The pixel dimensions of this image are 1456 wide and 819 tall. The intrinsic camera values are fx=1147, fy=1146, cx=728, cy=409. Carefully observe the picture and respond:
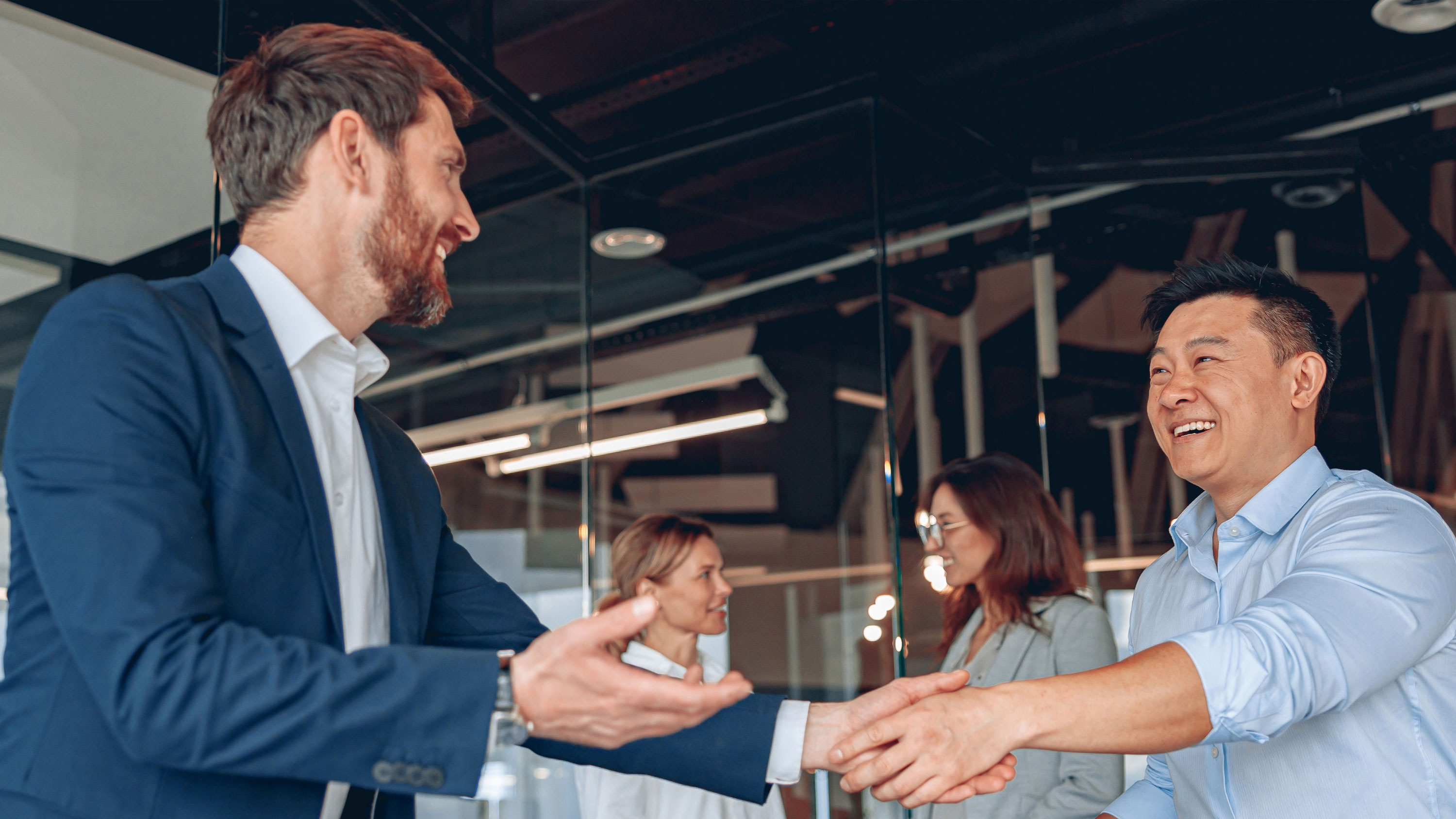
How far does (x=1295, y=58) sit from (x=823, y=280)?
6.32 feet

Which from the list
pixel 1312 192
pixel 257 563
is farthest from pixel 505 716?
pixel 1312 192

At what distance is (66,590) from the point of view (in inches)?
40.3

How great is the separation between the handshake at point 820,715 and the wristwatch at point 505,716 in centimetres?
1

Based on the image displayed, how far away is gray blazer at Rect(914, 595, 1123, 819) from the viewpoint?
274 centimetres

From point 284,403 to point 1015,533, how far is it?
2.55m

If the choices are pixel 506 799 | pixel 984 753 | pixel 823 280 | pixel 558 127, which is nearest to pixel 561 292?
pixel 558 127

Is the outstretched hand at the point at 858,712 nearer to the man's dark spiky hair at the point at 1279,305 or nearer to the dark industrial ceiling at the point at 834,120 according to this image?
the man's dark spiky hair at the point at 1279,305

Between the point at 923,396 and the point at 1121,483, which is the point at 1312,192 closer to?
the point at 923,396

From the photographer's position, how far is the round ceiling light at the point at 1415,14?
12.5 ft

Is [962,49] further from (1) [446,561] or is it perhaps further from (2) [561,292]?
(1) [446,561]

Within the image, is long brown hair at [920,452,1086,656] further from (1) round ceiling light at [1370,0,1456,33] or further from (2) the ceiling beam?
(1) round ceiling light at [1370,0,1456,33]

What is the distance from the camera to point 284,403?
1.22m

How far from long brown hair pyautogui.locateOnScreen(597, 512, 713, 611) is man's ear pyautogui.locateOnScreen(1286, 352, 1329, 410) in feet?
7.46

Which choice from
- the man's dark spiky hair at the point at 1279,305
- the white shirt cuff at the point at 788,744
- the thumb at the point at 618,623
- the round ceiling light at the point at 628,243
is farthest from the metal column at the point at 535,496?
the thumb at the point at 618,623
